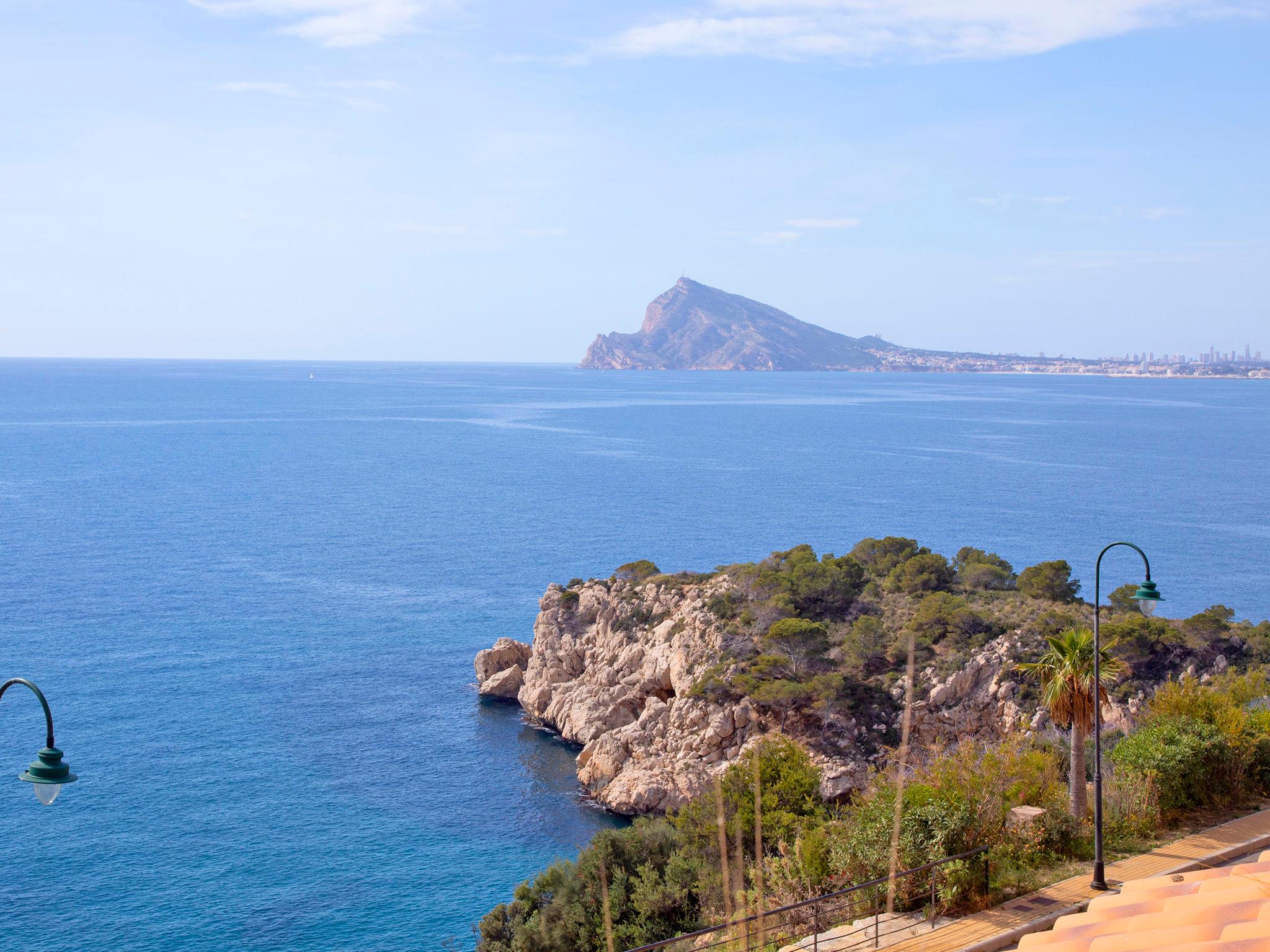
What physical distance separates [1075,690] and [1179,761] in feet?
7.29

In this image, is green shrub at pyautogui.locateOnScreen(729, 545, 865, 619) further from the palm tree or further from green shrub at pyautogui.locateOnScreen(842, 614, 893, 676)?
the palm tree

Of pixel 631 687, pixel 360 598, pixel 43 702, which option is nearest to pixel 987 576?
pixel 631 687

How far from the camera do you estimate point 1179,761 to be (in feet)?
62.1

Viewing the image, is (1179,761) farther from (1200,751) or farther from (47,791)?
(47,791)

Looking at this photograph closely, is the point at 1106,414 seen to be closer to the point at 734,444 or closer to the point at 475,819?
the point at 734,444

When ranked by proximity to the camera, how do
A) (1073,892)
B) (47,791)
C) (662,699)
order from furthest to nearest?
(662,699) < (1073,892) < (47,791)

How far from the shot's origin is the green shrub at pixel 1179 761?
745 inches

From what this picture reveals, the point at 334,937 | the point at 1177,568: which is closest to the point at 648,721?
the point at 334,937

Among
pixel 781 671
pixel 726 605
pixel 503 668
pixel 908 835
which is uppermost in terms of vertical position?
pixel 908 835

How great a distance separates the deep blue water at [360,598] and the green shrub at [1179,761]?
19240 millimetres

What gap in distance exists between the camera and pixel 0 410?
18012 centimetres

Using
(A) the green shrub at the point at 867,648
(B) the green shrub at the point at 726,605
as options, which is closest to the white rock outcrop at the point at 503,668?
(B) the green shrub at the point at 726,605

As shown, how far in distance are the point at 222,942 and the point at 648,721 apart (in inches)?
687

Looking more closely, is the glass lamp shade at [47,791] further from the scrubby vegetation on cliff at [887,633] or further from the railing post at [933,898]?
the scrubby vegetation on cliff at [887,633]
